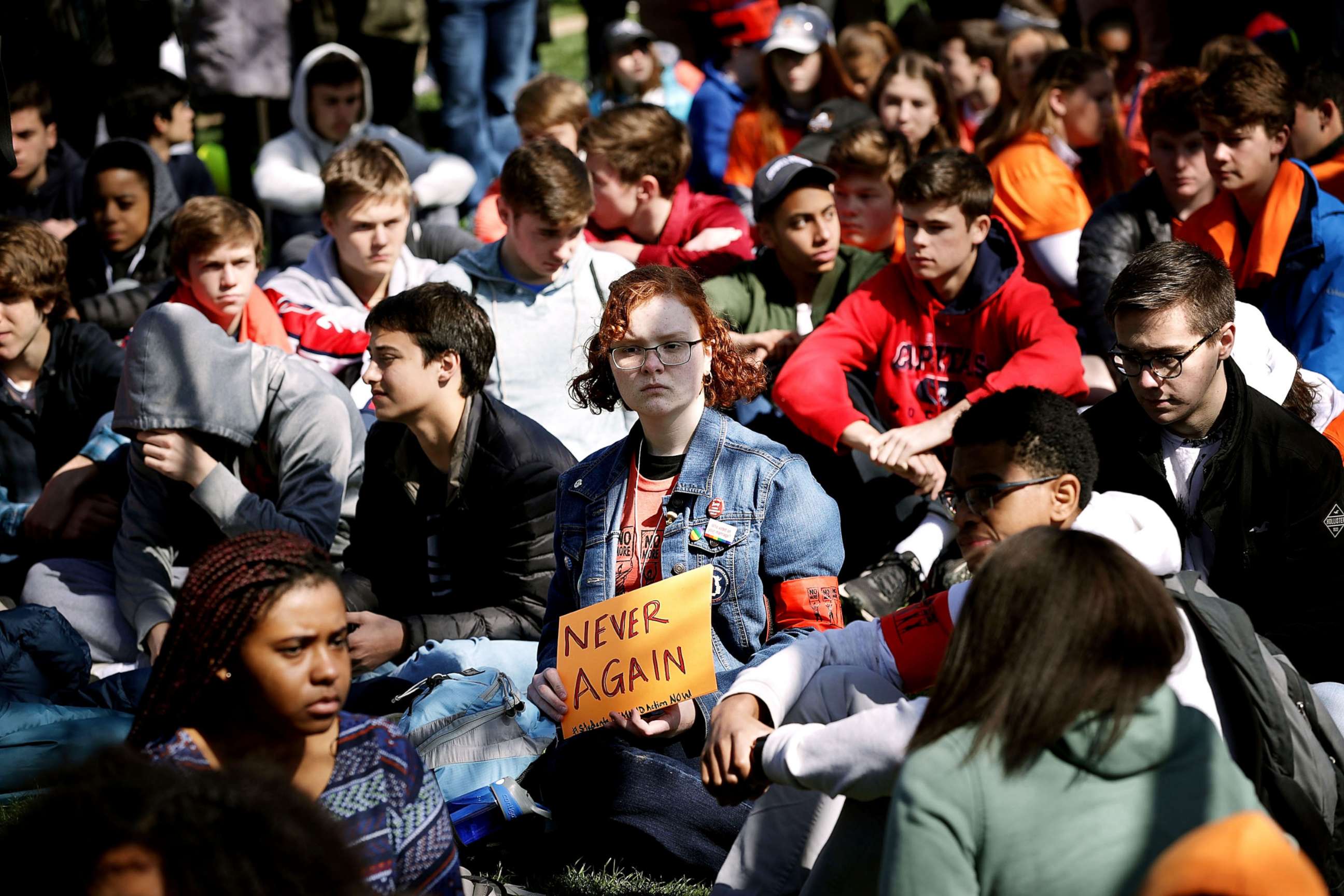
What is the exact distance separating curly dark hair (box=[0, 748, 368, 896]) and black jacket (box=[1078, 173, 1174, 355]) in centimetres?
436

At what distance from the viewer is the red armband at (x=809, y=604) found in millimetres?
3754

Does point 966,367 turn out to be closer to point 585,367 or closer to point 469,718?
point 585,367

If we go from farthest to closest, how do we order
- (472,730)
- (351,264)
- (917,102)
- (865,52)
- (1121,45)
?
(1121,45) < (865,52) < (917,102) < (351,264) < (472,730)

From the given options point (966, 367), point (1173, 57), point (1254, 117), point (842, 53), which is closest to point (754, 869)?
point (966, 367)

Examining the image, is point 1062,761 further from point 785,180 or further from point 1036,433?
point 785,180

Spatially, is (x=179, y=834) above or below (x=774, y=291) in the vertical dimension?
above

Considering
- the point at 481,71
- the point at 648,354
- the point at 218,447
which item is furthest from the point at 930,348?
the point at 481,71

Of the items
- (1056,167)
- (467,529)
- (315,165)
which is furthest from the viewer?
(315,165)

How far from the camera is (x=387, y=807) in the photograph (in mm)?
2662

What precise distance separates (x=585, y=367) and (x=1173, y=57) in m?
5.60

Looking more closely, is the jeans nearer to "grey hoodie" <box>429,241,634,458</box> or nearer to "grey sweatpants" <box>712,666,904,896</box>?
"grey sweatpants" <box>712,666,904,896</box>

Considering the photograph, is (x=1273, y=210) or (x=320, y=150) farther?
(x=320, y=150)

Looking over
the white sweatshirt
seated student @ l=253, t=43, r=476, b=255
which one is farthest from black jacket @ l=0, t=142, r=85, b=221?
→ the white sweatshirt

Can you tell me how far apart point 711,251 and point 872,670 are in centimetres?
341
